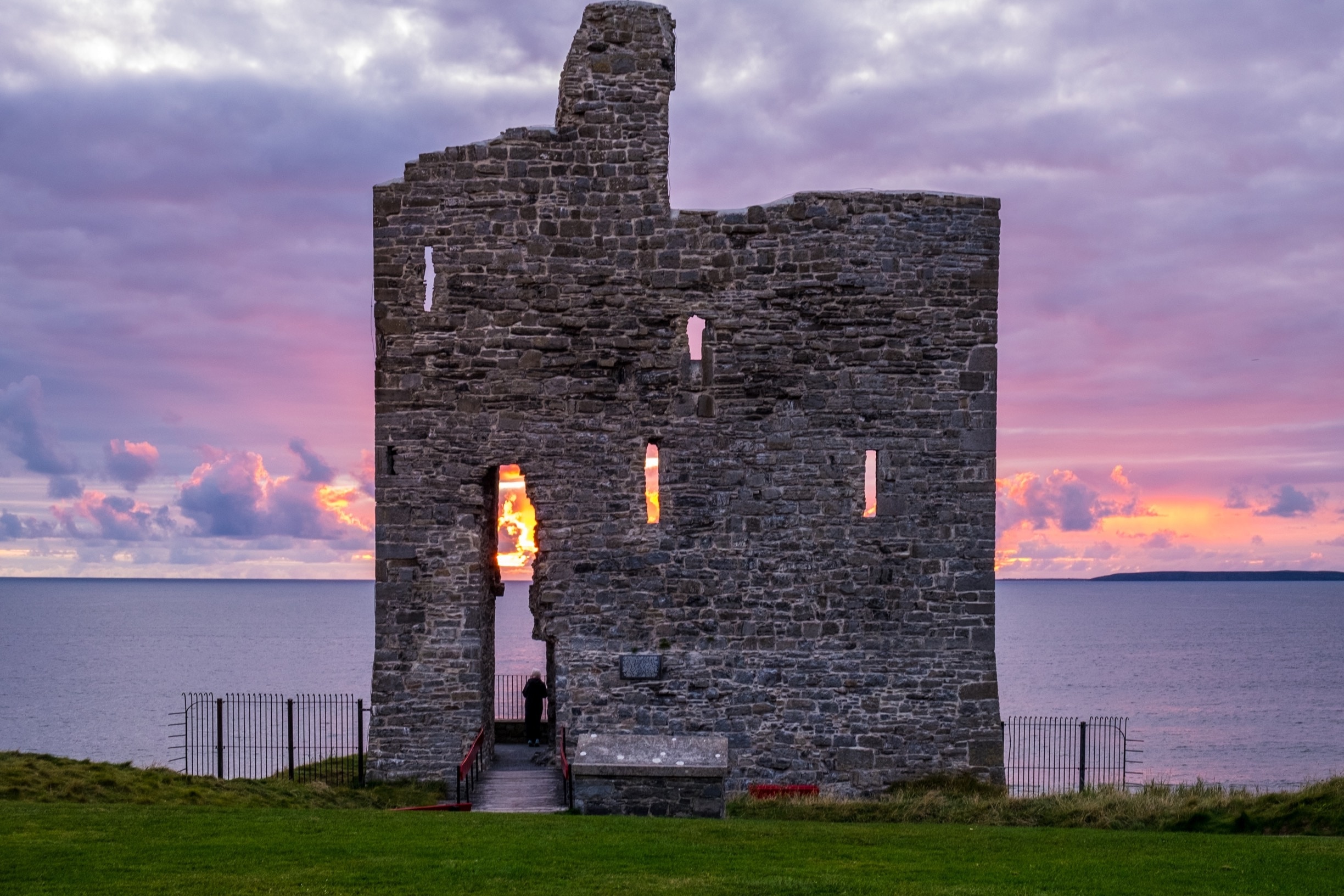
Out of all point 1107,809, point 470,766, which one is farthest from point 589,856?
point 1107,809

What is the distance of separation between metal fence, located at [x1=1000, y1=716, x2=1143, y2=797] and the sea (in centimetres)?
109

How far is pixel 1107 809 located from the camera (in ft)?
50.4

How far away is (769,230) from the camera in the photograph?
1805 centimetres

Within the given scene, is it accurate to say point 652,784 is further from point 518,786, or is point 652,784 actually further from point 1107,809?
point 1107,809

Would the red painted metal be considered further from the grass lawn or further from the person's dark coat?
the person's dark coat

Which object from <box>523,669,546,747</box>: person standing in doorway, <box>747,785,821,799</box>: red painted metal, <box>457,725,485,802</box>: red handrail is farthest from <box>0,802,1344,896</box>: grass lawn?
<box>523,669,546,747</box>: person standing in doorway

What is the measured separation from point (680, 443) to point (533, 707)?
6254 millimetres

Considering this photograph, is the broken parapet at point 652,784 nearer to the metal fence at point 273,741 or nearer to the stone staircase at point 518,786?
the stone staircase at point 518,786

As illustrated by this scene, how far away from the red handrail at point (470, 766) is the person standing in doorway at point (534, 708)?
300 centimetres

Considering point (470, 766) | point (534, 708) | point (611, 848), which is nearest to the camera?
point (611, 848)

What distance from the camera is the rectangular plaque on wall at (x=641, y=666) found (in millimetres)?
17562

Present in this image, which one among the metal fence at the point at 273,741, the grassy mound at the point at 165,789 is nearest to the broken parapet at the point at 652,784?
the grassy mound at the point at 165,789

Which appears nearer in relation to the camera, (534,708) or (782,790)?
(782,790)

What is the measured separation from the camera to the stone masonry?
17.7 metres
